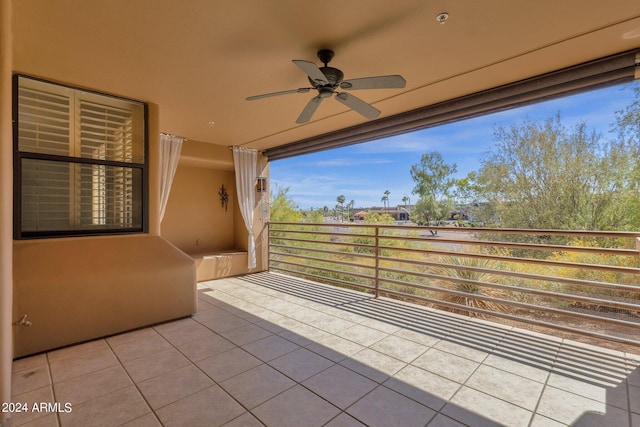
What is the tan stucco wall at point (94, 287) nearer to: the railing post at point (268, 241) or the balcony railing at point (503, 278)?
the balcony railing at point (503, 278)

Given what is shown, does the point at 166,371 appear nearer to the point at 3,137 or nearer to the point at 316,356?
the point at 316,356

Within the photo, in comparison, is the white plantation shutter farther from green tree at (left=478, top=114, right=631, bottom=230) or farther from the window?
green tree at (left=478, top=114, right=631, bottom=230)

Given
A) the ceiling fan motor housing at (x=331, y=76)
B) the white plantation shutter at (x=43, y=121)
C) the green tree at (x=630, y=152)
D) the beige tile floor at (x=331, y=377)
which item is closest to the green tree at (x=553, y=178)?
the green tree at (x=630, y=152)

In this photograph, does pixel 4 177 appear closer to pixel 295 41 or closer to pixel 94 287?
pixel 94 287

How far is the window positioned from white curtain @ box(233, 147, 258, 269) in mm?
2080

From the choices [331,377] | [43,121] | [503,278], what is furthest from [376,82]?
[503,278]

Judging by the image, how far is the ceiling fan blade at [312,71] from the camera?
1.83m

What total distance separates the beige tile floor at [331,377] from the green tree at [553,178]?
3.63 m

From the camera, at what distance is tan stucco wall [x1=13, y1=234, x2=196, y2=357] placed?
2.40 m

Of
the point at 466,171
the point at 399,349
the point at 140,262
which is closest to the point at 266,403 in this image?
the point at 399,349

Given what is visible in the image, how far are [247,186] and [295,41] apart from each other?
3.63m

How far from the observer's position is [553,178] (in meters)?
5.44

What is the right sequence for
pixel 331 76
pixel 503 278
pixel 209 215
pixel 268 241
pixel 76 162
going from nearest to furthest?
pixel 331 76 < pixel 76 162 < pixel 503 278 < pixel 209 215 < pixel 268 241

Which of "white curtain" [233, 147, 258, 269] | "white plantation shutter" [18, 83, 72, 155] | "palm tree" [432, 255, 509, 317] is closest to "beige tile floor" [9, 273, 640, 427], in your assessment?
"palm tree" [432, 255, 509, 317]
